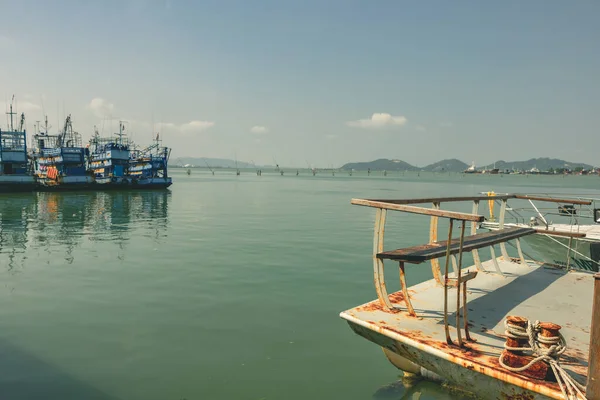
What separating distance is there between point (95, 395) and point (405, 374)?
469 centimetres

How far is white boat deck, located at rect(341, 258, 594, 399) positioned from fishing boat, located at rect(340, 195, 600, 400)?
1 cm

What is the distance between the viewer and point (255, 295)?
988 cm

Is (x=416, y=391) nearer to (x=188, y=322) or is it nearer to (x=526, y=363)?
(x=526, y=363)

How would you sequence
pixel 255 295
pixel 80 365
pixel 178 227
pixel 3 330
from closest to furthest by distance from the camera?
pixel 80 365
pixel 3 330
pixel 255 295
pixel 178 227

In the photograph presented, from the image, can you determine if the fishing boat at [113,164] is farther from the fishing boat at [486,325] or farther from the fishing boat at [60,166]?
the fishing boat at [486,325]

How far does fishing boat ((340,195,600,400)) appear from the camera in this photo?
3.78 meters

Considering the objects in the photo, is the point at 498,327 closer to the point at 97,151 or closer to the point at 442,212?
the point at 442,212

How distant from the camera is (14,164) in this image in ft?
189

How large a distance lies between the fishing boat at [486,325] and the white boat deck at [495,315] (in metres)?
0.01

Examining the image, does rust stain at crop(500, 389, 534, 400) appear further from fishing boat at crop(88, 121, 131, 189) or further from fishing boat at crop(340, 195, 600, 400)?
fishing boat at crop(88, 121, 131, 189)

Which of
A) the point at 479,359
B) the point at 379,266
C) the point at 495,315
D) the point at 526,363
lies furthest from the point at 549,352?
the point at 379,266

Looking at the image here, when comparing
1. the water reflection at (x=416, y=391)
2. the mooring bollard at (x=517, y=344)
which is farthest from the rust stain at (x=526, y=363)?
the water reflection at (x=416, y=391)

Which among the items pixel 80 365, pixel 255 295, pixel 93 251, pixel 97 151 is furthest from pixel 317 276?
pixel 97 151

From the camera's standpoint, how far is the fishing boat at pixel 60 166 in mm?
58500
